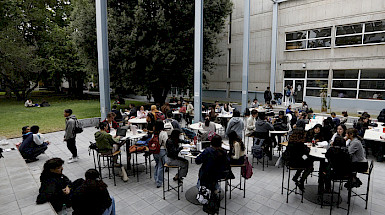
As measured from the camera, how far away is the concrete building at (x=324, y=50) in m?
16.0

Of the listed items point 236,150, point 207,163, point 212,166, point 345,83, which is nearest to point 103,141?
point 207,163

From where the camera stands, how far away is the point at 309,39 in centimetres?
1881

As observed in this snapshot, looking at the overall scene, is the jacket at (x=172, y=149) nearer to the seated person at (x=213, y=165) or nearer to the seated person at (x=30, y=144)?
the seated person at (x=213, y=165)

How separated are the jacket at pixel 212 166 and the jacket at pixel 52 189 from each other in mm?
2867

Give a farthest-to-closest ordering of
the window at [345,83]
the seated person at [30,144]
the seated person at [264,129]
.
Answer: the window at [345,83] → the seated person at [30,144] → the seated person at [264,129]

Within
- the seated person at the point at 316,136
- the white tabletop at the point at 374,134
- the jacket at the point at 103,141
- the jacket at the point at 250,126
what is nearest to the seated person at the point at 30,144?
the jacket at the point at 103,141

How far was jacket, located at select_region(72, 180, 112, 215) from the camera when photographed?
Answer: 3.31 m

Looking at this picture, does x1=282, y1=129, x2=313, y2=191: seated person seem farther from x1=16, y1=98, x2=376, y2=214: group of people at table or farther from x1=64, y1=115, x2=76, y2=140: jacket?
x1=64, y1=115, x2=76, y2=140: jacket

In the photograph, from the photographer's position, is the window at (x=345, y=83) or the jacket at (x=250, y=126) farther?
the window at (x=345, y=83)

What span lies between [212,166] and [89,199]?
2246 millimetres

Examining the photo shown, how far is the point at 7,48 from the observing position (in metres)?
21.8

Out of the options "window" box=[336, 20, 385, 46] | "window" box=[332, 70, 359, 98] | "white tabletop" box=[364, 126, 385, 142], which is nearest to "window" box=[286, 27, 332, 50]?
"window" box=[336, 20, 385, 46]

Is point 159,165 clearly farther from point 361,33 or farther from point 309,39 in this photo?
point 361,33

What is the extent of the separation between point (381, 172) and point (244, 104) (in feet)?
31.7
